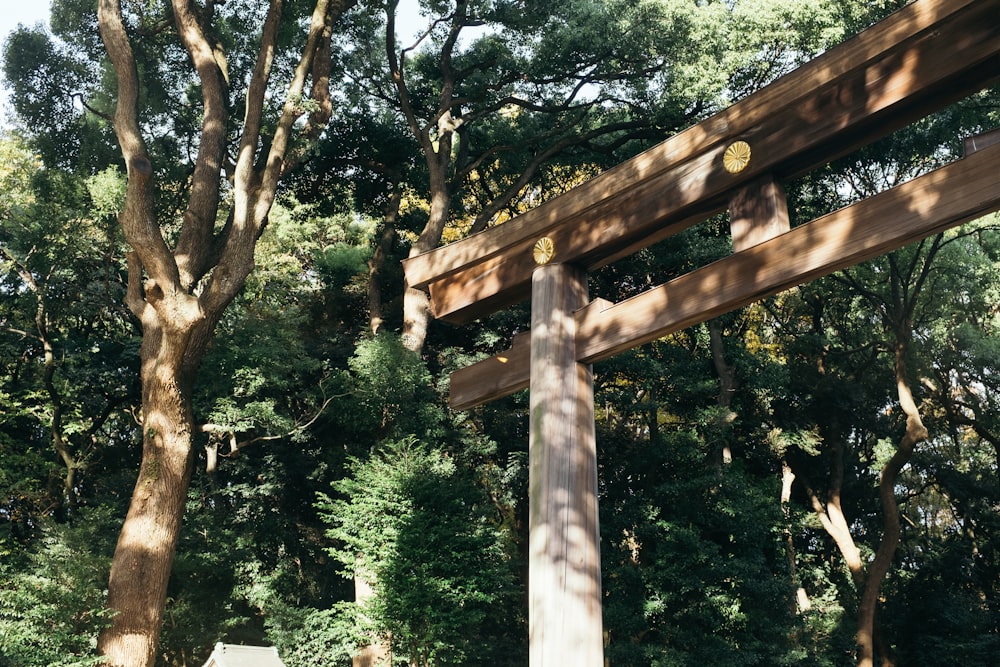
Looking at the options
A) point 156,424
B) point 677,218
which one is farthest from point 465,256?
point 156,424

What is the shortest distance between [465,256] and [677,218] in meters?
1.21

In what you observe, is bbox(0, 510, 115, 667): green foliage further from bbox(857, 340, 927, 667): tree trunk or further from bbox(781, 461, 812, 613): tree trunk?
bbox(857, 340, 927, 667): tree trunk

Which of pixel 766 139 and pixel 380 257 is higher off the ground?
pixel 380 257

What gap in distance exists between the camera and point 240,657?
15.2 feet

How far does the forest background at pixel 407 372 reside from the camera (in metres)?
8.27

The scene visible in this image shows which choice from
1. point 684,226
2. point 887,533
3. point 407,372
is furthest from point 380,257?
point 684,226

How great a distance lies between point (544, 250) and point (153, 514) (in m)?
5.14

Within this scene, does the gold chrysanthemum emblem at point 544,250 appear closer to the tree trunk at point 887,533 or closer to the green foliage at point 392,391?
the green foliage at point 392,391

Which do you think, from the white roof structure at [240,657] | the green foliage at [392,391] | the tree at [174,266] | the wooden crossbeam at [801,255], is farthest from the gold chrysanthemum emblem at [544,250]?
the green foliage at [392,391]

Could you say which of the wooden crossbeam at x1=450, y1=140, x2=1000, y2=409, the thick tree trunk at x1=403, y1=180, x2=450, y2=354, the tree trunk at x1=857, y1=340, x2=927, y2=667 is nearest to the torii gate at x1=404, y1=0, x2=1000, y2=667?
the wooden crossbeam at x1=450, y1=140, x2=1000, y2=409

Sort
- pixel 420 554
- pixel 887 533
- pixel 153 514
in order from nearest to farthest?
pixel 153 514
pixel 420 554
pixel 887 533

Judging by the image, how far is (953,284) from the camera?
42.9 feet

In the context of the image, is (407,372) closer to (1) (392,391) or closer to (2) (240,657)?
(1) (392,391)

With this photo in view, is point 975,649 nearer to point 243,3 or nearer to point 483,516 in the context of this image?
point 483,516
